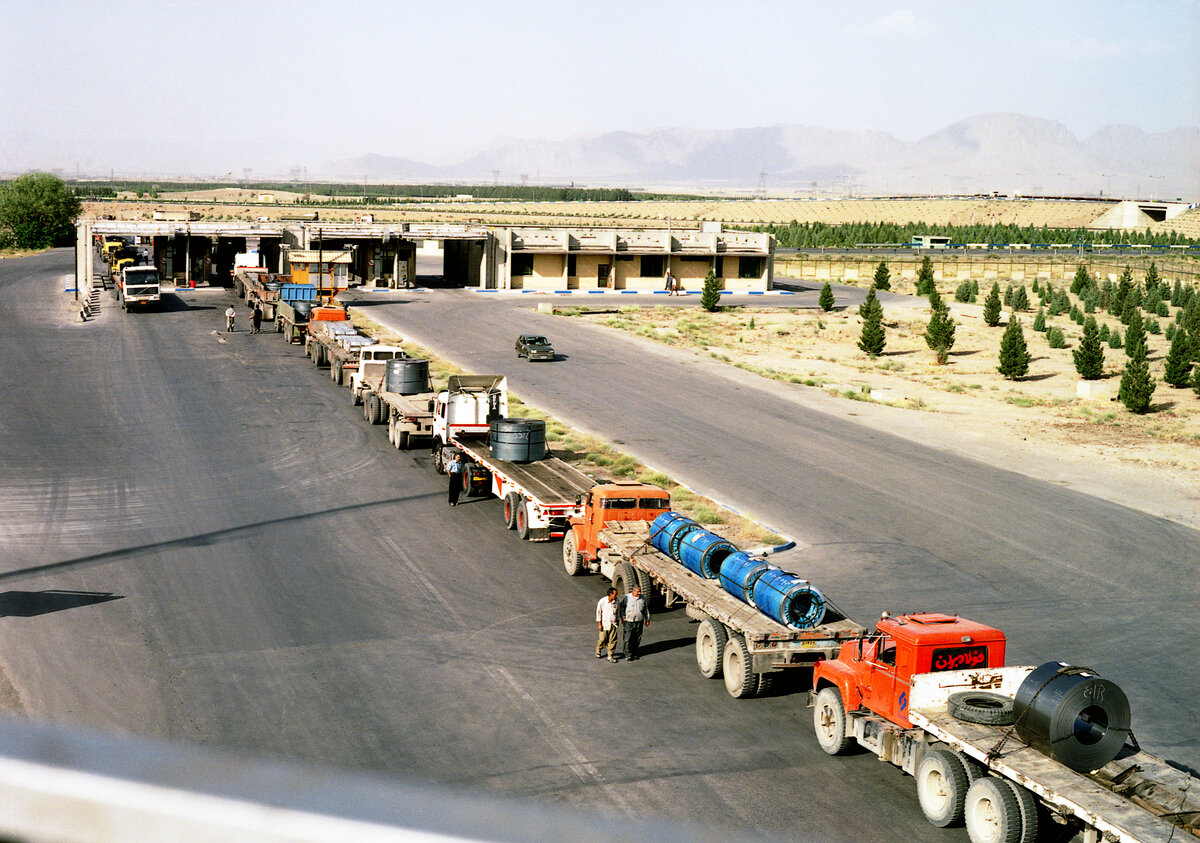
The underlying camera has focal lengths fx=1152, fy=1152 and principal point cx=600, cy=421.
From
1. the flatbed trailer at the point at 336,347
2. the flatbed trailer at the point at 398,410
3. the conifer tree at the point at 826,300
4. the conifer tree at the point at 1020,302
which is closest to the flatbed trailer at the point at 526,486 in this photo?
the flatbed trailer at the point at 398,410

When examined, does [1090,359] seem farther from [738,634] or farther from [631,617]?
[738,634]

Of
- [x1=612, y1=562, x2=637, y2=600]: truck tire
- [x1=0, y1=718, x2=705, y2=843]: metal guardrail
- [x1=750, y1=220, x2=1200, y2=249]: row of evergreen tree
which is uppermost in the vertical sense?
[x1=750, y1=220, x2=1200, y2=249]: row of evergreen tree

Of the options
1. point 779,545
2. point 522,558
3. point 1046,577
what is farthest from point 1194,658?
point 522,558

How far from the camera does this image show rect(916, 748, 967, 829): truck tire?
15.1 meters

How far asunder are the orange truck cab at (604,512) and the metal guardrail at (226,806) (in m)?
23.7

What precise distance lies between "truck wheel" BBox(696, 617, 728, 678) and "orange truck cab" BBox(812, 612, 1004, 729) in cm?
256

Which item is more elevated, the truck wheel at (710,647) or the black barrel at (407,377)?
the black barrel at (407,377)

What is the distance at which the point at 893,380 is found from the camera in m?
59.3

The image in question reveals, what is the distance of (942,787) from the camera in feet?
50.4

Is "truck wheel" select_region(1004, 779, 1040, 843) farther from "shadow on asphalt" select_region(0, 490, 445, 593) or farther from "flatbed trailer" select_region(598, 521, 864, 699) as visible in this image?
"shadow on asphalt" select_region(0, 490, 445, 593)

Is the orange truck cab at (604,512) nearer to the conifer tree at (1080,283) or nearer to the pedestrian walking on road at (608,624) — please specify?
the pedestrian walking on road at (608,624)

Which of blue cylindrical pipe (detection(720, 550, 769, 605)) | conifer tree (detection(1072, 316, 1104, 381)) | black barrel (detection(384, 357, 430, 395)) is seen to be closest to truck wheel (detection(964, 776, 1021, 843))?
blue cylindrical pipe (detection(720, 550, 769, 605))

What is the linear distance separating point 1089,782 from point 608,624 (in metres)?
9.13

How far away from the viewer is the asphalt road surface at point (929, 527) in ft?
75.3
